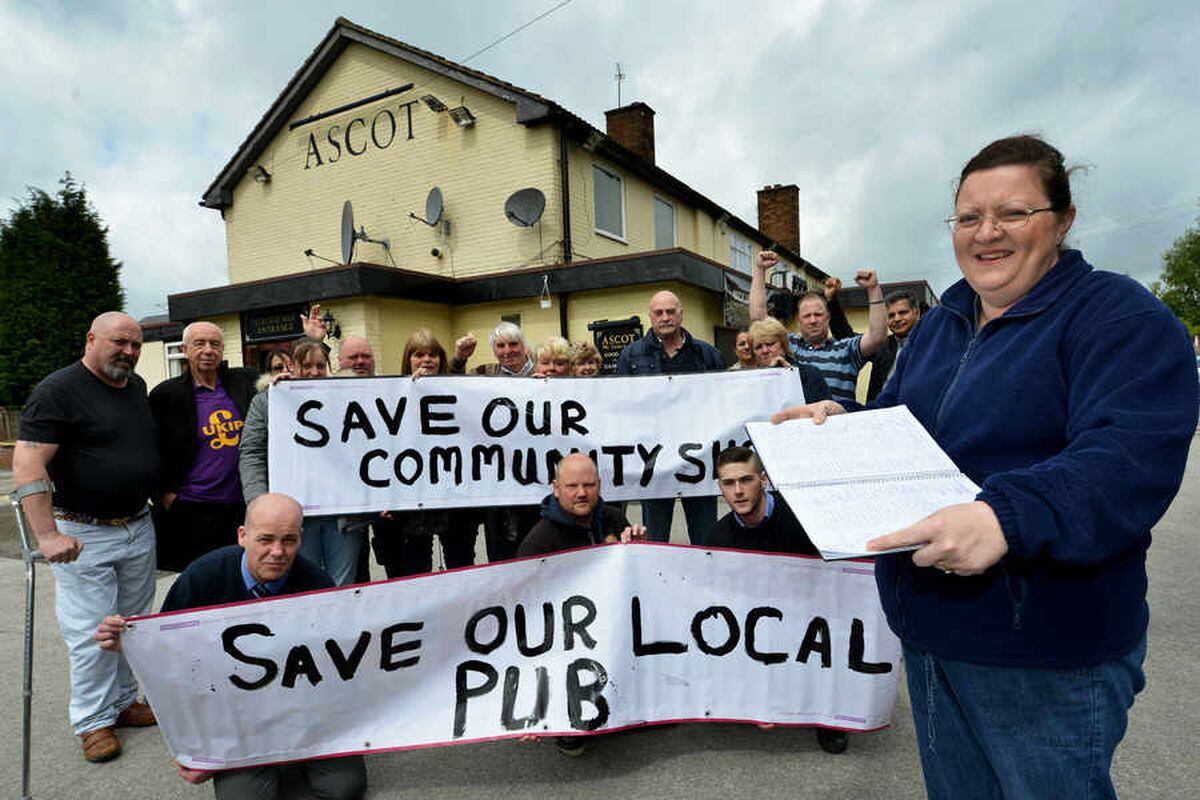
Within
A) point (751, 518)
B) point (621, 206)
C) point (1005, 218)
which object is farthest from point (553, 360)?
point (621, 206)

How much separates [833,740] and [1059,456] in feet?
7.88

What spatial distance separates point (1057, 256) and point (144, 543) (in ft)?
13.8

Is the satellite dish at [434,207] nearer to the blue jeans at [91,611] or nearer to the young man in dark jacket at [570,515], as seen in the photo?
the blue jeans at [91,611]

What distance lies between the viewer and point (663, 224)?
59.5ft

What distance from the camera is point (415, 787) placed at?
2863 mm

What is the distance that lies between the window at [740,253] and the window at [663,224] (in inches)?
144

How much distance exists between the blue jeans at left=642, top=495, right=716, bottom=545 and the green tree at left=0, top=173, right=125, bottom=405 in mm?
22625

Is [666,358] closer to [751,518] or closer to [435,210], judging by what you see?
[751,518]

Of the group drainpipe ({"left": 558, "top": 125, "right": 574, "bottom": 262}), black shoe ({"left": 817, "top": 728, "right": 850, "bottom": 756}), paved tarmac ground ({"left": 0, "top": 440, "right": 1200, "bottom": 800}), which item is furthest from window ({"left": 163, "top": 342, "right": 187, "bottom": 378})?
black shoe ({"left": 817, "top": 728, "right": 850, "bottom": 756})

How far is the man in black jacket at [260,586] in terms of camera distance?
8.86 feet

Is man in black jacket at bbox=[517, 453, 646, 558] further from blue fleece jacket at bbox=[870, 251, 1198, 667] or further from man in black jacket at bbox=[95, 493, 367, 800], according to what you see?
blue fleece jacket at bbox=[870, 251, 1198, 667]

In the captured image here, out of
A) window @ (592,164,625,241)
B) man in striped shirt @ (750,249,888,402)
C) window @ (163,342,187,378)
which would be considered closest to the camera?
man in striped shirt @ (750,249,888,402)

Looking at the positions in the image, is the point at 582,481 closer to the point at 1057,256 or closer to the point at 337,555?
the point at 337,555

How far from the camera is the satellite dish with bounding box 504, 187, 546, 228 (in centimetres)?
1362
